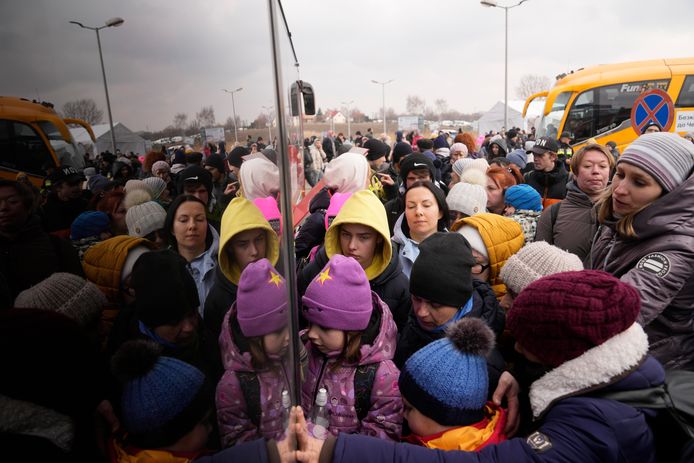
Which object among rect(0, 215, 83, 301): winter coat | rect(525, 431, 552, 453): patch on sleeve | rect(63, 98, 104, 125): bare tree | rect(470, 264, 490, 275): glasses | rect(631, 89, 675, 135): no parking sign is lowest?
rect(525, 431, 552, 453): patch on sleeve

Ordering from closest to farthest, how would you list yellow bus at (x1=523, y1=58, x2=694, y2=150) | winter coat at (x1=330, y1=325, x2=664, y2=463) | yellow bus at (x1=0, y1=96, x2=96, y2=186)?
yellow bus at (x1=0, y1=96, x2=96, y2=186)
winter coat at (x1=330, y1=325, x2=664, y2=463)
yellow bus at (x1=523, y1=58, x2=694, y2=150)

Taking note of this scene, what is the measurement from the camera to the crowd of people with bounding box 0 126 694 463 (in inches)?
24.9

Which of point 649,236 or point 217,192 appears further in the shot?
point 649,236

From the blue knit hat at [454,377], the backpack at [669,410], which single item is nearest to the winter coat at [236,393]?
the blue knit hat at [454,377]

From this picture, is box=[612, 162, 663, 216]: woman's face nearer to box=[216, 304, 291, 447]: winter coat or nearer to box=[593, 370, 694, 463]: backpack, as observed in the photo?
box=[593, 370, 694, 463]: backpack

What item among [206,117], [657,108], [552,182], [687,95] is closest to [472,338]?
[206,117]

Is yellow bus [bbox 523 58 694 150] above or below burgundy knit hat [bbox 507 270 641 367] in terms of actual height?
above

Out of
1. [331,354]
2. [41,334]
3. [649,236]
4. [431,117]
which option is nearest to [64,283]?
[41,334]

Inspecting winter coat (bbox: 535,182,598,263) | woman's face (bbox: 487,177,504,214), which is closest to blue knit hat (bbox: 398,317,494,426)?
winter coat (bbox: 535,182,598,263)

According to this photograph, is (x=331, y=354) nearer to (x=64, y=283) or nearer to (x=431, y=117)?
(x=64, y=283)

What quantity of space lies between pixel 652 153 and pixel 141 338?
226 cm

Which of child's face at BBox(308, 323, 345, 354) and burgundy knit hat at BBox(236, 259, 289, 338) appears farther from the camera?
child's face at BBox(308, 323, 345, 354)

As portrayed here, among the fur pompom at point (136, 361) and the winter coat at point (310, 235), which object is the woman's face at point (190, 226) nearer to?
the fur pompom at point (136, 361)

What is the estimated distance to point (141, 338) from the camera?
663 mm
